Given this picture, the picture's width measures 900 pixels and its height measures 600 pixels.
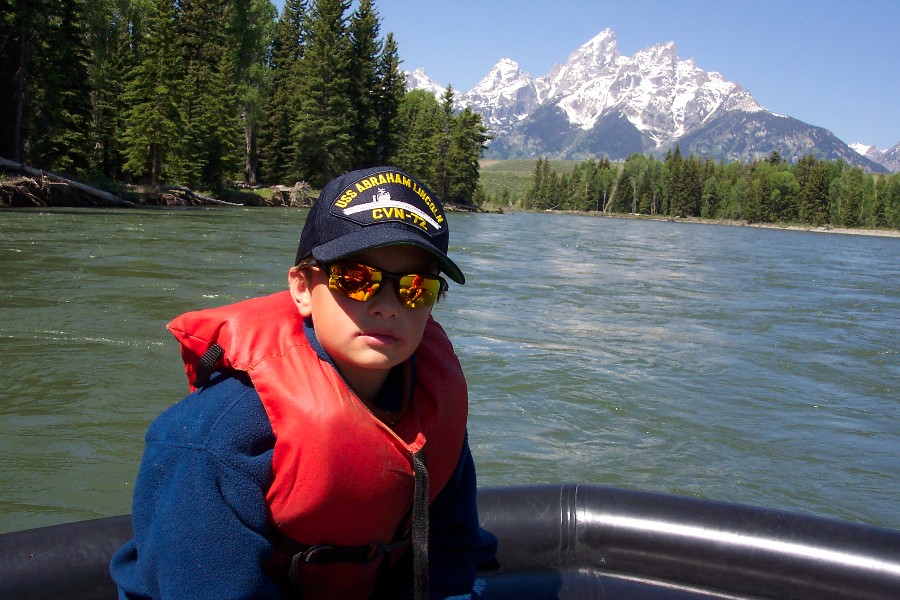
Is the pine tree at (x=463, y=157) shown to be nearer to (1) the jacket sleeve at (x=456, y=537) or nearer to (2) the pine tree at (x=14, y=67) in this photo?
(2) the pine tree at (x=14, y=67)

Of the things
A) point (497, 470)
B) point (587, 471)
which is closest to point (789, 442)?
point (587, 471)

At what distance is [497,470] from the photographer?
15.7 ft

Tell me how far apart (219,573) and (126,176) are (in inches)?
1372

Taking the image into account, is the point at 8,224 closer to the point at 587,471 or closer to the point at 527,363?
the point at 527,363

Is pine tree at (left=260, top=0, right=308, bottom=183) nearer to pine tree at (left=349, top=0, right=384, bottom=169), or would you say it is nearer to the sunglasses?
pine tree at (left=349, top=0, right=384, bottom=169)

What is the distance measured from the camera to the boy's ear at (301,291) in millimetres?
1628

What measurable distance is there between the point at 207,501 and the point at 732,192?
117 metres

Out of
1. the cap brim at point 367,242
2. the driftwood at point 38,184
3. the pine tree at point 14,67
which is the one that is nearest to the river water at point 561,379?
the cap brim at point 367,242

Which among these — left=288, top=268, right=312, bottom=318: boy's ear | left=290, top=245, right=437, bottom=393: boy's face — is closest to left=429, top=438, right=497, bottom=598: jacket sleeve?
left=290, top=245, right=437, bottom=393: boy's face

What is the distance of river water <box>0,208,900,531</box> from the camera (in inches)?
186

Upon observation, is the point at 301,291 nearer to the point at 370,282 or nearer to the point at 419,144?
the point at 370,282

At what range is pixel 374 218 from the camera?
148 cm

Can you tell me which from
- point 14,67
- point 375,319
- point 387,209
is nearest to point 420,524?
point 375,319

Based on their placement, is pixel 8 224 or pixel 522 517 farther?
pixel 8 224
